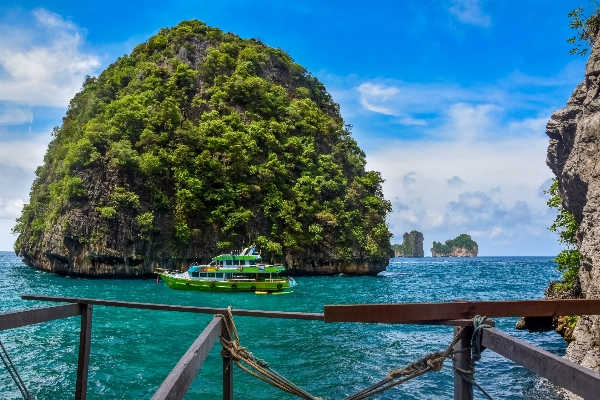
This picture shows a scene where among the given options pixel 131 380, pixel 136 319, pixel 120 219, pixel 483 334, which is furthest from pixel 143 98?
pixel 483 334

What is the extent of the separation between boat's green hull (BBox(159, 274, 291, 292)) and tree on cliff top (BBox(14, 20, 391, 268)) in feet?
44.6

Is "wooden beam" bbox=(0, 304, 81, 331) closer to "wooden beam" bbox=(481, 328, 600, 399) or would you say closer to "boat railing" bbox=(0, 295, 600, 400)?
"boat railing" bbox=(0, 295, 600, 400)

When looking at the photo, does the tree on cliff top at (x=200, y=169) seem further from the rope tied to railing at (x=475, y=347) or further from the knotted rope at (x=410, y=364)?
the rope tied to railing at (x=475, y=347)

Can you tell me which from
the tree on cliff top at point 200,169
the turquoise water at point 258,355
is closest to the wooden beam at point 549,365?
the turquoise water at point 258,355

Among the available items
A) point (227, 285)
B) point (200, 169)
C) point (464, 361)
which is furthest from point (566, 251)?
point (200, 169)

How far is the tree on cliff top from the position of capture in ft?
151

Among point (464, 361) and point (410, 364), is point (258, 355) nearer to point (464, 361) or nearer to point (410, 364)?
point (410, 364)

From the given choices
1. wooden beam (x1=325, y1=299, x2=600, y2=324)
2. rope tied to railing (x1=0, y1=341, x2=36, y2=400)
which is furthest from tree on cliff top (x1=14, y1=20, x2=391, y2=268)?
wooden beam (x1=325, y1=299, x2=600, y2=324)

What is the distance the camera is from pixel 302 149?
5688cm

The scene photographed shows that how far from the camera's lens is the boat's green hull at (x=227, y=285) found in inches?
1249

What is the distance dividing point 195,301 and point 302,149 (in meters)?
32.5

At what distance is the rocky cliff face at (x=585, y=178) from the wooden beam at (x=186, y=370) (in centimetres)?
666

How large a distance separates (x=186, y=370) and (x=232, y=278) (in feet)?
103

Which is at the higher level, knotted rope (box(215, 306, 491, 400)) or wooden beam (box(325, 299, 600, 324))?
wooden beam (box(325, 299, 600, 324))
